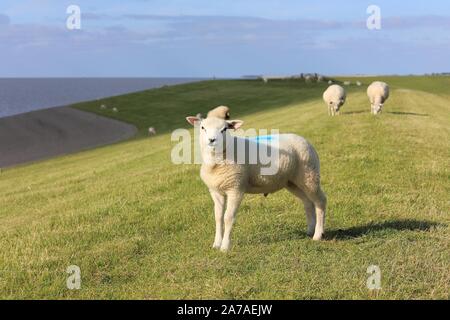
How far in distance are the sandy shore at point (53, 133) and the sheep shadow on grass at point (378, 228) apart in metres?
28.3

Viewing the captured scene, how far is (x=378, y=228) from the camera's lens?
9.39m

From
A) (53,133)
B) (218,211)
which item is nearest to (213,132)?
(218,211)

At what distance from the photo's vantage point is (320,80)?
77.1 meters

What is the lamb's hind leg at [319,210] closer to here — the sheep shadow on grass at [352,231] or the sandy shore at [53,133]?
the sheep shadow on grass at [352,231]

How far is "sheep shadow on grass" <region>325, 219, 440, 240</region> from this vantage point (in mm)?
9031

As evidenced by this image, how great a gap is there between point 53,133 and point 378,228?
40.6 m

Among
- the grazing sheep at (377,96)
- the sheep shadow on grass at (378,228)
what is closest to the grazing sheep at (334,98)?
the grazing sheep at (377,96)

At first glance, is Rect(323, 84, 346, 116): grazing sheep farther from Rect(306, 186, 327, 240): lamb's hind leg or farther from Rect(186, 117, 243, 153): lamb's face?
Rect(186, 117, 243, 153): lamb's face

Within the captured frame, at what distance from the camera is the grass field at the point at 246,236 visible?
22.7 ft

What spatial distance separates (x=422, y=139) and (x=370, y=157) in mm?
4984

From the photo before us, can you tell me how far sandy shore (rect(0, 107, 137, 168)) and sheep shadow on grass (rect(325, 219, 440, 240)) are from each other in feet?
92.9

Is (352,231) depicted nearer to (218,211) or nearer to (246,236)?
(246,236)
